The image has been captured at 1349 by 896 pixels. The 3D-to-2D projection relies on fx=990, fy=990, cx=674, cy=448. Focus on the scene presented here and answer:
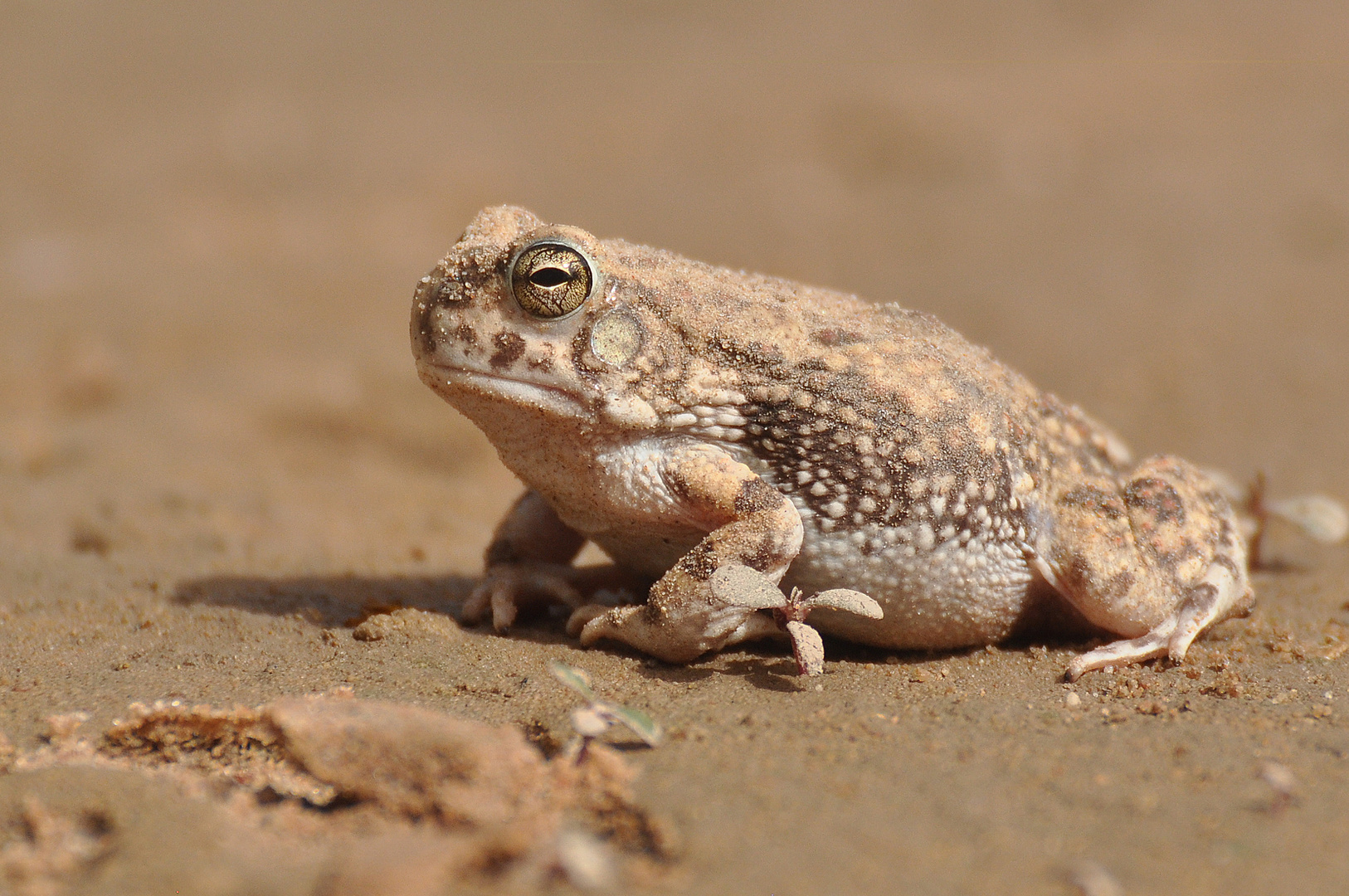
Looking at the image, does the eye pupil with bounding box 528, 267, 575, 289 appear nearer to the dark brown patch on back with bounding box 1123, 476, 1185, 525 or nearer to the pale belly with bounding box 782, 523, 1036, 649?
the pale belly with bounding box 782, 523, 1036, 649

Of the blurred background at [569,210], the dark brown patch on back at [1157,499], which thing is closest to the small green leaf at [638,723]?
the dark brown patch on back at [1157,499]

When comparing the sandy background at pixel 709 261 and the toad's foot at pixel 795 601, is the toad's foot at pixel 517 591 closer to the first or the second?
the sandy background at pixel 709 261

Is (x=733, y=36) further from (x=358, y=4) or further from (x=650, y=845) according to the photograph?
(x=650, y=845)

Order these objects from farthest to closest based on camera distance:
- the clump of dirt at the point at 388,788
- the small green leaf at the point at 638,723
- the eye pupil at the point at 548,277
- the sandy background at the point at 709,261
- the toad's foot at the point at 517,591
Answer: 1. the toad's foot at the point at 517,591
2. the eye pupil at the point at 548,277
3. the small green leaf at the point at 638,723
4. the sandy background at the point at 709,261
5. the clump of dirt at the point at 388,788

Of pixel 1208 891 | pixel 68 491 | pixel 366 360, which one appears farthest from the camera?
pixel 366 360

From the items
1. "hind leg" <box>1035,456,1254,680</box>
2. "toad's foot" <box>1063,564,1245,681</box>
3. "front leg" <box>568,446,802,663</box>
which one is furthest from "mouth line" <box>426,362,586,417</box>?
"toad's foot" <box>1063,564,1245,681</box>

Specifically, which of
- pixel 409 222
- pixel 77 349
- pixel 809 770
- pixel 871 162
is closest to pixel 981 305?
pixel 871 162
